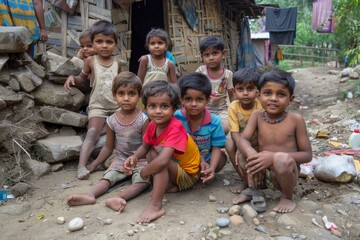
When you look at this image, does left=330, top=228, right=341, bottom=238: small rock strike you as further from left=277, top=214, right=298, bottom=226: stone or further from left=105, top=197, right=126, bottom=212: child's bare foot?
left=105, top=197, right=126, bottom=212: child's bare foot

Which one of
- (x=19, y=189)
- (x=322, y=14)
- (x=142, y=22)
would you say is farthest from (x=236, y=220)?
(x=322, y=14)

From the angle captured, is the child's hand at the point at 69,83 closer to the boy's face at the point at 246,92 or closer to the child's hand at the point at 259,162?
the boy's face at the point at 246,92

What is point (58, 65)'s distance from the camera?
12.7ft

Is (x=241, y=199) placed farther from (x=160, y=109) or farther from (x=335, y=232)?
(x=160, y=109)

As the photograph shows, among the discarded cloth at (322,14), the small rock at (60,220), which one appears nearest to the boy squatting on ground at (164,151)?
the small rock at (60,220)

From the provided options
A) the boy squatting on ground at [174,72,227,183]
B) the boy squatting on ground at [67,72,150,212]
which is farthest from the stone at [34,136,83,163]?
the boy squatting on ground at [174,72,227,183]

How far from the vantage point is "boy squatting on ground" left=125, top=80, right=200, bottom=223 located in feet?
8.20

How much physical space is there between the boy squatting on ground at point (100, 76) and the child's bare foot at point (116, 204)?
1052 mm

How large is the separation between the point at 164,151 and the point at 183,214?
47 cm

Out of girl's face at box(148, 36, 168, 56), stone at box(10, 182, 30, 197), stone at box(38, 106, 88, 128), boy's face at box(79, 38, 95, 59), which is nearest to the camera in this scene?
stone at box(10, 182, 30, 197)

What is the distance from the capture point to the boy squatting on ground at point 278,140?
2.45 m

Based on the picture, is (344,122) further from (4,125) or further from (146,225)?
(4,125)

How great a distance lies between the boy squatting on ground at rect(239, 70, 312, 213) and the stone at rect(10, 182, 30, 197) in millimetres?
1834

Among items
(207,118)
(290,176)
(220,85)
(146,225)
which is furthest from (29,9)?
(290,176)
